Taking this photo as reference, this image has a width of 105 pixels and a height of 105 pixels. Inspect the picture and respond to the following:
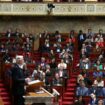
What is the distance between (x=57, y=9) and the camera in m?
33.0

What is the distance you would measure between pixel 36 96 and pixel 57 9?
21142 mm

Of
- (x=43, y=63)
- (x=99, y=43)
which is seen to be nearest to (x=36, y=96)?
(x=43, y=63)

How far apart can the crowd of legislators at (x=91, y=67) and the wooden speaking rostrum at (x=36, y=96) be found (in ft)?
26.6

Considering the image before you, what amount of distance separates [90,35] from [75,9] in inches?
99.6

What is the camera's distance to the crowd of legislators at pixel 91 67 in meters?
22.4

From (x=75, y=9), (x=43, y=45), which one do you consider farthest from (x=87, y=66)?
(x=75, y=9)

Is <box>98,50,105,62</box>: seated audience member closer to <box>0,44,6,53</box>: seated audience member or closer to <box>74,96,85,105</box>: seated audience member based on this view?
<box>0,44,6,53</box>: seated audience member

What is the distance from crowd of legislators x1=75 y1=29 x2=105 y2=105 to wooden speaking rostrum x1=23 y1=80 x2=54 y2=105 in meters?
8.10

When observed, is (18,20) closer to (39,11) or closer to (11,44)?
(39,11)

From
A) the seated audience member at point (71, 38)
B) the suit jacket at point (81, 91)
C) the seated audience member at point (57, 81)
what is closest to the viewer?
the suit jacket at point (81, 91)

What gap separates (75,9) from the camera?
3309cm

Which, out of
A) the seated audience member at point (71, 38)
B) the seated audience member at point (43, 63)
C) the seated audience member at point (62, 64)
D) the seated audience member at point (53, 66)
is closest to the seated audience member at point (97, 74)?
the seated audience member at point (62, 64)

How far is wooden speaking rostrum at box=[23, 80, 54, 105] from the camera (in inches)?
476

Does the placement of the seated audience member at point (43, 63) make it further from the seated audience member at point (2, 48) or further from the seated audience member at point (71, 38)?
the seated audience member at point (71, 38)
